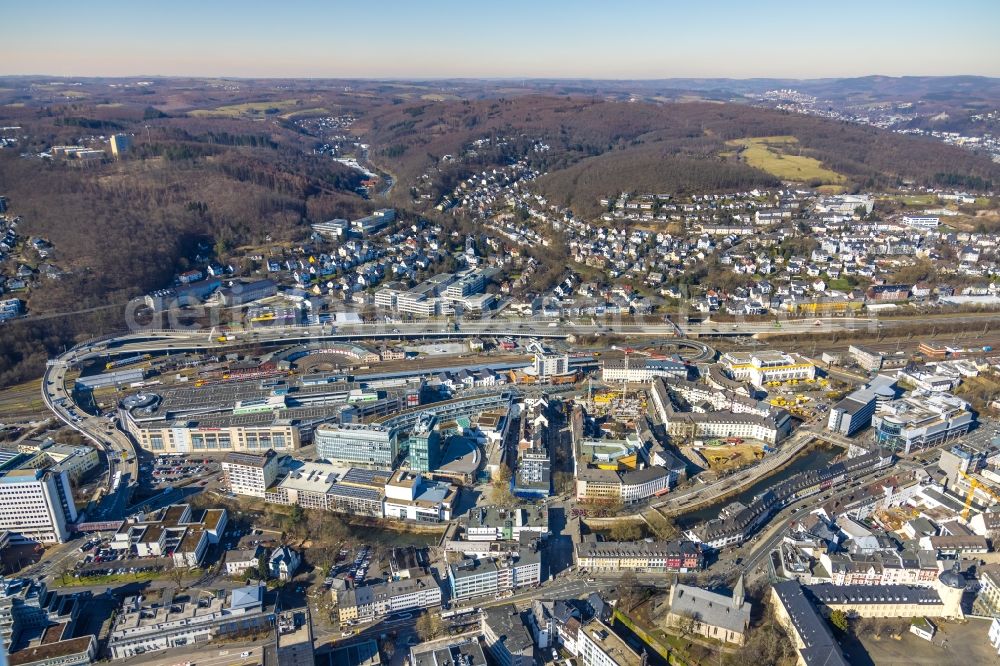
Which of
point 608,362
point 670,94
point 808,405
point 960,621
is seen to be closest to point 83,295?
point 608,362

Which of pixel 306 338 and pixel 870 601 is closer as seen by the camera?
pixel 870 601

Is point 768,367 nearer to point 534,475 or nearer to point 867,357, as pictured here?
point 867,357

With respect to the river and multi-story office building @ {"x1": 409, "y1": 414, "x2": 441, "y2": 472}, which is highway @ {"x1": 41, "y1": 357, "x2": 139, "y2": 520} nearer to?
multi-story office building @ {"x1": 409, "y1": 414, "x2": 441, "y2": 472}

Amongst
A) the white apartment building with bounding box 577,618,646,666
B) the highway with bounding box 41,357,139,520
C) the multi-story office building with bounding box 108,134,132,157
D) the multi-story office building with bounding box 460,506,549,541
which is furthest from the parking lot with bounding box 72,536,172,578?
the multi-story office building with bounding box 108,134,132,157

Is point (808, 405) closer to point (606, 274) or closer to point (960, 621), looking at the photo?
point (960, 621)

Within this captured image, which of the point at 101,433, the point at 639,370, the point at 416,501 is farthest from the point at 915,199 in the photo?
the point at 101,433

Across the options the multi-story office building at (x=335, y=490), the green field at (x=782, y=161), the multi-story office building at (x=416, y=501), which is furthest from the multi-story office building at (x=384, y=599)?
the green field at (x=782, y=161)
